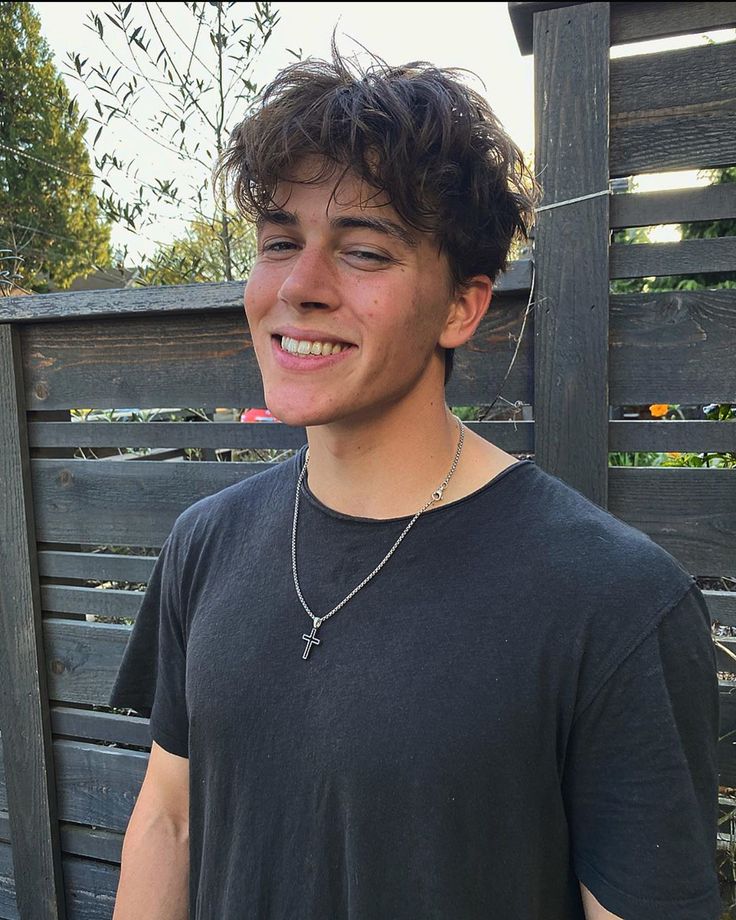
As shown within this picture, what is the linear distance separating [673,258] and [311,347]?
33.1 inches

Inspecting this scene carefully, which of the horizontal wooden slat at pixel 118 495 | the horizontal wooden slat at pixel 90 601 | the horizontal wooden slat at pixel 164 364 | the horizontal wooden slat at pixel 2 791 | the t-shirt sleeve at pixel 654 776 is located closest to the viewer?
the t-shirt sleeve at pixel 654 776

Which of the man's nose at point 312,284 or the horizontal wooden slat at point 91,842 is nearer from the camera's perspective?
the man's nose at point 312,284

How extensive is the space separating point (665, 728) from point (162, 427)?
1531 mm

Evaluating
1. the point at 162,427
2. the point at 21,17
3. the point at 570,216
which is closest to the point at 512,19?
the point at 570,216

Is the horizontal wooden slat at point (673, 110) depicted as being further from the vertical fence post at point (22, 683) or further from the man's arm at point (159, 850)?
the vertical fence post at point (22, 683)

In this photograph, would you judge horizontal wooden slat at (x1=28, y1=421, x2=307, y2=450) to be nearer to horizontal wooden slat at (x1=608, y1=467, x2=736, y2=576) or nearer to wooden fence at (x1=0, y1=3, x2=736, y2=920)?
wooden fence at (x1=0, y1=3, x2=736, y2=920)

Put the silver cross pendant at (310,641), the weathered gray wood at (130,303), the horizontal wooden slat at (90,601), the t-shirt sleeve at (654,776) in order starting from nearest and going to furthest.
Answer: the t-shirt sleeve at (654,776)
the silver cross pendant at (310,641)
the weathered gray wood at (130,303)
the horizontal wooden slat at (90,601)

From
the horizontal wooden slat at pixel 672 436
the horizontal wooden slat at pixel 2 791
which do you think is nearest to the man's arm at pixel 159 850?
the horizontal wooden slat at pixel 672 436

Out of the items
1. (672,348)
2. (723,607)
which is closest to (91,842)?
(723,607)

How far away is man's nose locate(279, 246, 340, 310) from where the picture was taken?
1149 mm

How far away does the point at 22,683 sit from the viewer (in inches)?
88.4

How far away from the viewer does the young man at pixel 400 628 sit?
99 centimetres

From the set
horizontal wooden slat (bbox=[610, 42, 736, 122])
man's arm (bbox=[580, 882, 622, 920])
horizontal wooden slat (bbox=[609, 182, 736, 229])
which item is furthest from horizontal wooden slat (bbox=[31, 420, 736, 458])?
man's arm (bbox=[580, 882, 622, 920])

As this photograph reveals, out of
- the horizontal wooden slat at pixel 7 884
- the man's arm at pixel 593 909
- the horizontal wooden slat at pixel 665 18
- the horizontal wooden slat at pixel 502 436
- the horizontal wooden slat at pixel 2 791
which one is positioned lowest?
the horizontal wooden slat at pixel 7 884
